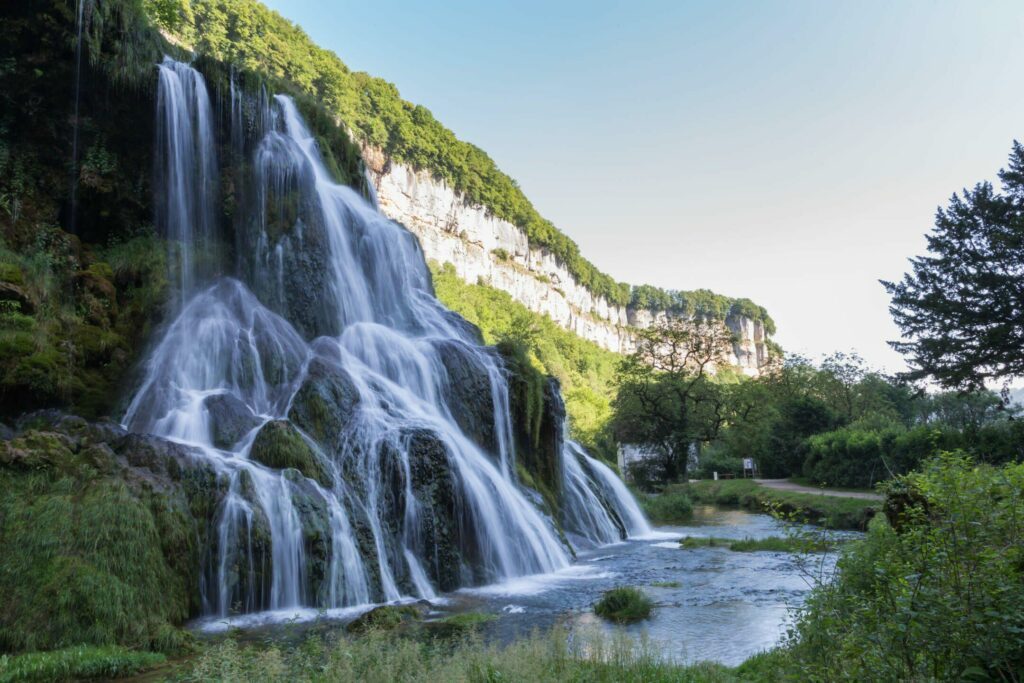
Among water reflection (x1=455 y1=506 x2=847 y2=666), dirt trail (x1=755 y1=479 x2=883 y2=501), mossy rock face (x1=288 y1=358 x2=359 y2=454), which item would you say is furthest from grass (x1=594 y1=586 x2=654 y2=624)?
dirt trail (x1=755 y1=479 x2=883 y2=501)

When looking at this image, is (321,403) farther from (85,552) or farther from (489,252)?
(489,252)

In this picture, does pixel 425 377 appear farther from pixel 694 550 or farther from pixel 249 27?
pixel 249 27

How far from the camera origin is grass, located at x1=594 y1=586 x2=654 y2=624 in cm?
1047

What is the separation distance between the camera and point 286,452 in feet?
40.9

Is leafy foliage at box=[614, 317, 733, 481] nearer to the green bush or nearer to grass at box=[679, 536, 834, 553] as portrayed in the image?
grass at box=[679, 536, 834, 553]

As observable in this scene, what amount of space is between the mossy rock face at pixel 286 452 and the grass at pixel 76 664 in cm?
504

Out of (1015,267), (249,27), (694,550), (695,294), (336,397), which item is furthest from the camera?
(695,294)

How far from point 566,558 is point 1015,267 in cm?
2731

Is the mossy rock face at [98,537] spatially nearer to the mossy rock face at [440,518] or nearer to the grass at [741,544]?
the mossy rock face at [440,518]

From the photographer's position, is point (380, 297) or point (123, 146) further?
point (380, 297)

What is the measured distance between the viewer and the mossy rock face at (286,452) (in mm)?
12359

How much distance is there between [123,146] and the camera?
68.6 ft

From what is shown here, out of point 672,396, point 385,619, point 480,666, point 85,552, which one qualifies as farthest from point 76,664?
point 672,396

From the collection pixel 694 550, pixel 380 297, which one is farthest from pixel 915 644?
pixel 380 297
